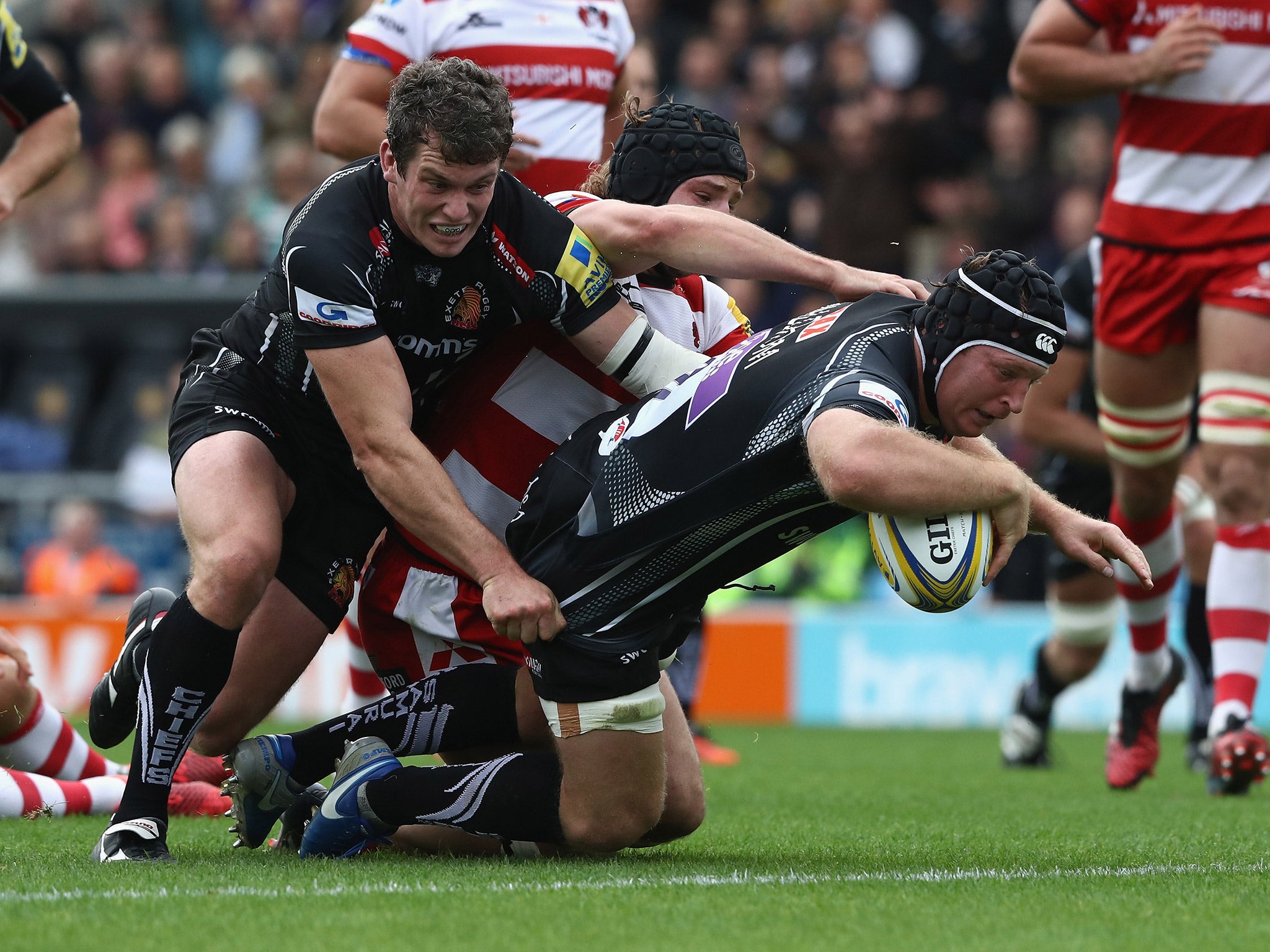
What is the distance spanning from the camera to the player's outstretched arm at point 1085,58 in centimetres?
568

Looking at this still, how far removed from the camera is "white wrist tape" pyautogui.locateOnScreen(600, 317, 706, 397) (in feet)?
13.7

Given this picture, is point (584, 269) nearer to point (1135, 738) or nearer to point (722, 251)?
point (722, 251)

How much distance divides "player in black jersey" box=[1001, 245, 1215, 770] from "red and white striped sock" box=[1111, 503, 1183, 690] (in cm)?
42

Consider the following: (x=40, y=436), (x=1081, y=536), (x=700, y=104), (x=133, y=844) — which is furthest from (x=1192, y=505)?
(x=40, y=436)

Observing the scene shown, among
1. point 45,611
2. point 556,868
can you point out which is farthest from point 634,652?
point 45,611

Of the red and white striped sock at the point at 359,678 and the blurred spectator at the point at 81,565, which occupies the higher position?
the red and white striped sock at the point at 359,678

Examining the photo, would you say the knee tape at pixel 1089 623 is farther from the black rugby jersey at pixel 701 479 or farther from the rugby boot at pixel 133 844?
the rugby boot at pixel 133 844

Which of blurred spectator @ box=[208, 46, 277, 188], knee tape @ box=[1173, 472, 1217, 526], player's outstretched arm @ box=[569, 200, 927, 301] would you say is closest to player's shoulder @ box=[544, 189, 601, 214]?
player's outstretched arm @ box=[569, 200, 927, 301]

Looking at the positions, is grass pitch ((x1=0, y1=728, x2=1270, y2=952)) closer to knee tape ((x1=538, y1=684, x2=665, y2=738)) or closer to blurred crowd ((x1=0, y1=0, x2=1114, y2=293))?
knee tape ((x1=538, y1=684, x2=665, y2=738))

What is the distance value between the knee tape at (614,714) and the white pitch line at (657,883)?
0.40 meters

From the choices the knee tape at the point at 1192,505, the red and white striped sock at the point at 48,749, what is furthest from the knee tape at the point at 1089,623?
the red and white striped sock at the point at 48,749

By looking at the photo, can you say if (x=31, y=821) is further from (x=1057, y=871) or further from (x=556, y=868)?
(x=1057, y=871)

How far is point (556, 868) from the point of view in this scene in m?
3.78

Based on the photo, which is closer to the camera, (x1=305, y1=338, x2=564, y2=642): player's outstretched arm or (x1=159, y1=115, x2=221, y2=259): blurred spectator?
(x1=305, y1=338, x2=564, y2=642): player's outstretched arm
